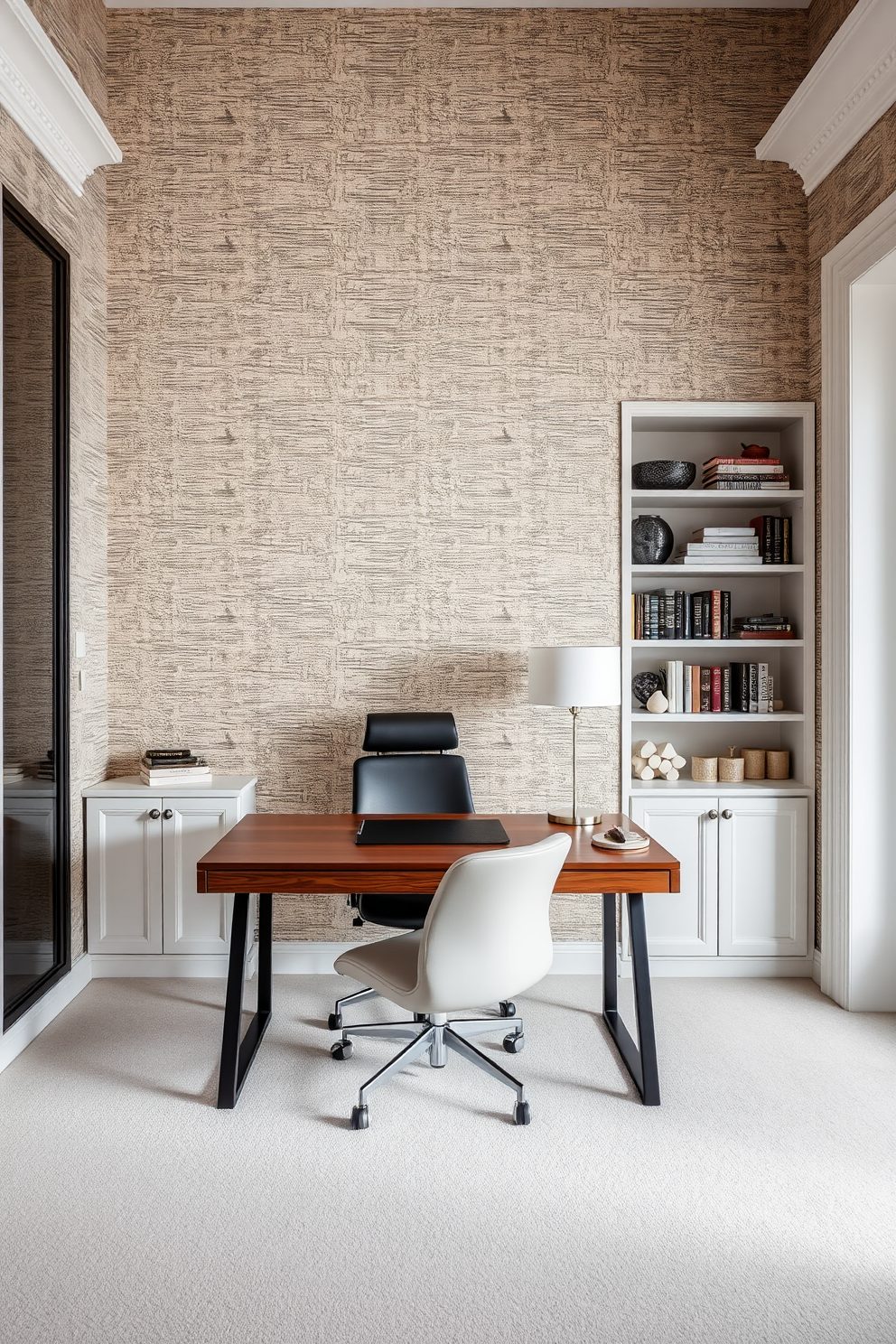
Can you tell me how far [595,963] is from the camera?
3736 mm

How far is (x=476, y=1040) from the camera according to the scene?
304 cm

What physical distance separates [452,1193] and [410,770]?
1.51 metres

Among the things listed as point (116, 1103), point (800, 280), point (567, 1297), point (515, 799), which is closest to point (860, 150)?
point (800, 280)

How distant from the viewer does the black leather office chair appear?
3336 mm

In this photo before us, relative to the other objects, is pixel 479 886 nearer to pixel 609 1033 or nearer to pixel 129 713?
pixel 609 1033

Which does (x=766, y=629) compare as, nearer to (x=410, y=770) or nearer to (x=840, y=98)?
(x=410, y=770)

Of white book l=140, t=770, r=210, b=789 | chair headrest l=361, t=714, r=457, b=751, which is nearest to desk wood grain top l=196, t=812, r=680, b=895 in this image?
chair headrest l=361, t=714, r=457, b=751

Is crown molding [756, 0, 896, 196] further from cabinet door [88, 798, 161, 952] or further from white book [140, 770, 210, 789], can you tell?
cabinet door [88, 798, 161, 952]

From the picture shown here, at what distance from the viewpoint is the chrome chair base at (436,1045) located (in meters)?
2.51

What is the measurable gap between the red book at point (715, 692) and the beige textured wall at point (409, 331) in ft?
1.48

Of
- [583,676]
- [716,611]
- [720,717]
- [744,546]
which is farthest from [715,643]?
[583,676]

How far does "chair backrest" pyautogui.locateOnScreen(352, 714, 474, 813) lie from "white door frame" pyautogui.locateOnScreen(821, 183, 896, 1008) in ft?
4.57

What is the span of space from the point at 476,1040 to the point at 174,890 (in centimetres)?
132

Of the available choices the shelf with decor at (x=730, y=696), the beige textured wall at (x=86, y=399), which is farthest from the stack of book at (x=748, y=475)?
the beige textured wall at (x=86, y=399)
